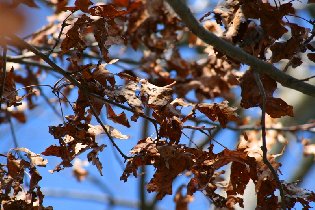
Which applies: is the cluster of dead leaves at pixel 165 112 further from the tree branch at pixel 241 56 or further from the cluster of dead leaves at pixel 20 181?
the tree branch at pixel 241 56

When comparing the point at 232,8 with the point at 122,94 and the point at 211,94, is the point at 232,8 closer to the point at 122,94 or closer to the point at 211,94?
the point at 122,94

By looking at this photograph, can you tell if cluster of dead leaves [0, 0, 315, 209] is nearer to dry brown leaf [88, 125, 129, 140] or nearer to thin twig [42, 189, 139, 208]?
dry brown leaf [88, 125, 129, 140]

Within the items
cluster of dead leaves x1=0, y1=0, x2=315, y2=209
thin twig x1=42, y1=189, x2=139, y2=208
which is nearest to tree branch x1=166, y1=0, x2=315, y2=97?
cluster of dead leaves x1=0, y1=0, x2=315, y2=209

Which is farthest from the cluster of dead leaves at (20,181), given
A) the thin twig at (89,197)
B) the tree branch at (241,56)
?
the thin twig at (89,197)

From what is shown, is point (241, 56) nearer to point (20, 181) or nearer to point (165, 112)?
point (165, 112)

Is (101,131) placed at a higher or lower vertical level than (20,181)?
higher

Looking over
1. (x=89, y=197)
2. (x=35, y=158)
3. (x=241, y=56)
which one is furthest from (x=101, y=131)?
(x=89, y=197)

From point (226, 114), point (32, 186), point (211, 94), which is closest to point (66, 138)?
point (32, 186)

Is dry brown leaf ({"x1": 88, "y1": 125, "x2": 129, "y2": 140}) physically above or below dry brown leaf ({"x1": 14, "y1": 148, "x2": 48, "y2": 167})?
above
